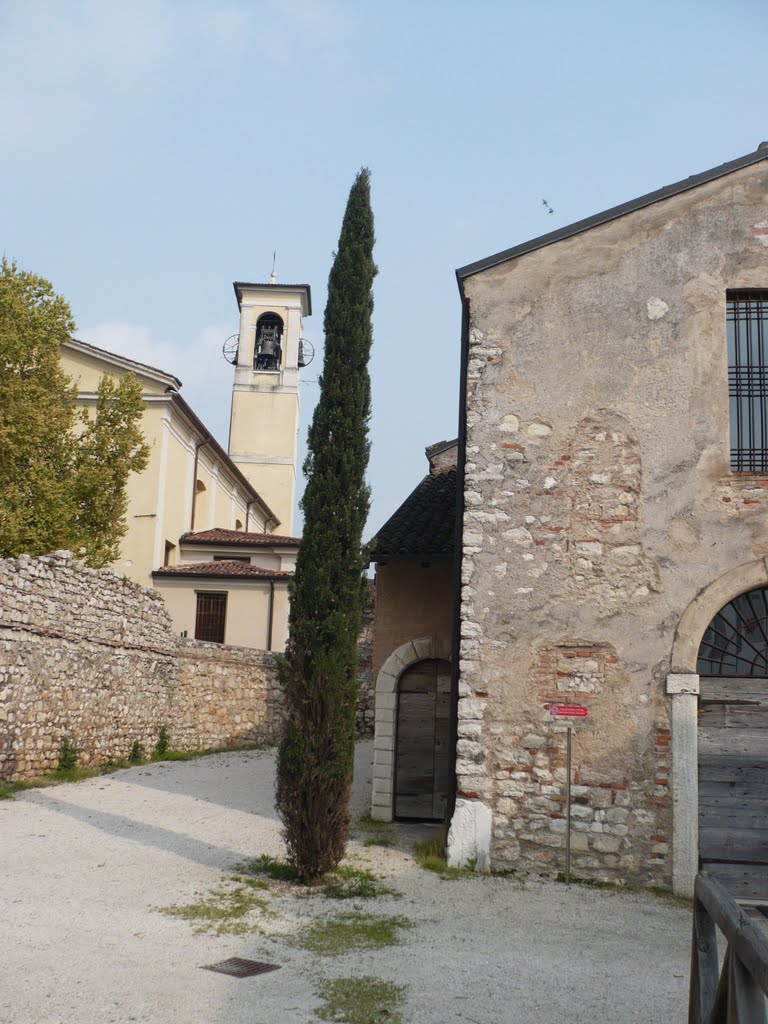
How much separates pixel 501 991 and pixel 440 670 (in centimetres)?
624

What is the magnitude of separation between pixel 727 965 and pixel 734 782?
559 cm

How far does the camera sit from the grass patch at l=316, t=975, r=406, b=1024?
495 cm

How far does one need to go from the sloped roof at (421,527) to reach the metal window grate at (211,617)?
479 inches

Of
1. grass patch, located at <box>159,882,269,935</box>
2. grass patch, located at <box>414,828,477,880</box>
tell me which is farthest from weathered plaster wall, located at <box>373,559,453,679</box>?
grass patch, located at <box>159,882,269,935</box>

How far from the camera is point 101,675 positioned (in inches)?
576

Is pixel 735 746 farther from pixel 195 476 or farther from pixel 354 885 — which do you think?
pixel 195 476

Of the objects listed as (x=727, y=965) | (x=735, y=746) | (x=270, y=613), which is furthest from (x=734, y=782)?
(x=270, y=613)

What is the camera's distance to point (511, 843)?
8.73 metres

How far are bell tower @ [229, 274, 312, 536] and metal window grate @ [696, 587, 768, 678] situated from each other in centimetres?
3016

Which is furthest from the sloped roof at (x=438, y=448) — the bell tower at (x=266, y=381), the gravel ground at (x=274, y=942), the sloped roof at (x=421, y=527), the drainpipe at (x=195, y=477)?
the bell tower at (x=266, y=381)

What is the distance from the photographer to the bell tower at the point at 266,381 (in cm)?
3725

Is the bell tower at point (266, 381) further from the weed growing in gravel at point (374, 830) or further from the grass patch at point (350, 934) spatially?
the grass patch at point (350, 934)

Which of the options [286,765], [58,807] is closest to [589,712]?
[286,765]

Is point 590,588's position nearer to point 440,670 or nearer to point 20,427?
point 440,670
